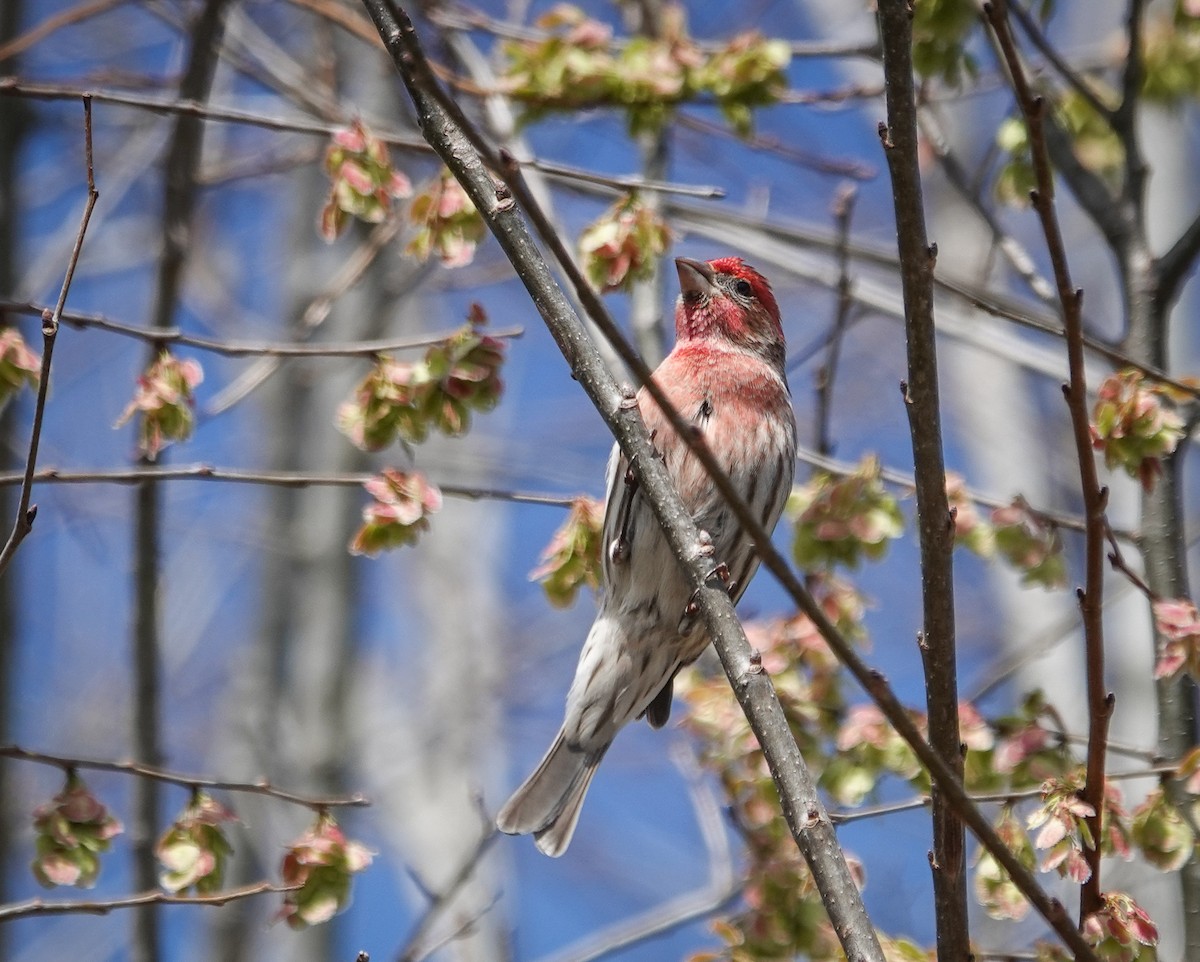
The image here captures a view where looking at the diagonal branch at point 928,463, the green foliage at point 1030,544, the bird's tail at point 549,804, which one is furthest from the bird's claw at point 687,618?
the diagonal branch at point 928,463

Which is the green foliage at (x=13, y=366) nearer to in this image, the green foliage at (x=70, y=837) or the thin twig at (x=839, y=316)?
the green foliage at (x=70, y=837)

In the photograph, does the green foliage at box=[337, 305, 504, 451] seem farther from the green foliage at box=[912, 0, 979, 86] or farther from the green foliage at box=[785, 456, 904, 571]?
the green foliage at box=[912, 0, 979, 86]

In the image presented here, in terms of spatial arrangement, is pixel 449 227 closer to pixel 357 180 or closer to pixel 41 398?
pixel 357 180

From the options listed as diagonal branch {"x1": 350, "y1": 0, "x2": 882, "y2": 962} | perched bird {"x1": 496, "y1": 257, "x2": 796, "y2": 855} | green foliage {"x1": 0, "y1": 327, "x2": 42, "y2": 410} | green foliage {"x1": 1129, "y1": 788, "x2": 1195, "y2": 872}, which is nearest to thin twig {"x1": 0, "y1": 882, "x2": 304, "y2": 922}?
diagonal branch {"x1": 350, "y1": 0, "x2": 882, "y2": 962}

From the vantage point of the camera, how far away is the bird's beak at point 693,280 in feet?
19.4

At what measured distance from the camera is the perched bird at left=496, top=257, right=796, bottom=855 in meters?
5.24

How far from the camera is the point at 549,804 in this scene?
17.8ft

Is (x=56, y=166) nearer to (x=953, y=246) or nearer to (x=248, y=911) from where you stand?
(x=248, y=911)

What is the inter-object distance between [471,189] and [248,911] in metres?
5.45

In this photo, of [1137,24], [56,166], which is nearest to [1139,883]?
[1137,24]

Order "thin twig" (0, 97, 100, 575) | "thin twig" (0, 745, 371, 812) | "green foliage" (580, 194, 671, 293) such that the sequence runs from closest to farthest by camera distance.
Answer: "thin twig" (0, 97, 100, 575) → "thin twig" (0, 745, 371, 812) → "green foliage" (580, 194, 671, 293)

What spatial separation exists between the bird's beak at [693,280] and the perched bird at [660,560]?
226 mm

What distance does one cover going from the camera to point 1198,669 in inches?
160

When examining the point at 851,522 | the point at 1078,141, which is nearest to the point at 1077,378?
the point at 851,522
